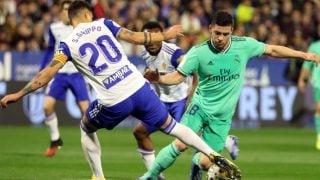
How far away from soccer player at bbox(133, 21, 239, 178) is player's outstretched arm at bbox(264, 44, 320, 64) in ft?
4.22

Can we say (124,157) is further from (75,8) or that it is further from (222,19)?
(222,19)

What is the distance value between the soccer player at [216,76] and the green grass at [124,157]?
1.64 m

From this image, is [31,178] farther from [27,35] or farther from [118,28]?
[27,35]

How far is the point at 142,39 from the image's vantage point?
10656 millimetres

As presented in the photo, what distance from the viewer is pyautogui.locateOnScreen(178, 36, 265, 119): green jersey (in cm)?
1125

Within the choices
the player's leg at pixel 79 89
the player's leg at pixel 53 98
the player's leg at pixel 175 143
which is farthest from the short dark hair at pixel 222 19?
the player's leg at pixel 53 98

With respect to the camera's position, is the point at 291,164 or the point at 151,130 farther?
the point at 291,164

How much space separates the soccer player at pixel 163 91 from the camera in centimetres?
1286

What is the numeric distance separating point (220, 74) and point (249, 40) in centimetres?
59

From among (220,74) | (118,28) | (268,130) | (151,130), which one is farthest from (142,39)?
(268,130)

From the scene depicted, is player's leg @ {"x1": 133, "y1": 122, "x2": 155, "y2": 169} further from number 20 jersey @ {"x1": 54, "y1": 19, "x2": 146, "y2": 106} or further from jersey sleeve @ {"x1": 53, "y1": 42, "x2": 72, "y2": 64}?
jersey sleeve @ {"x1": 53, "y1": 42, "x2": 72, "y2": 64}

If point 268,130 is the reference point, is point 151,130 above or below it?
above

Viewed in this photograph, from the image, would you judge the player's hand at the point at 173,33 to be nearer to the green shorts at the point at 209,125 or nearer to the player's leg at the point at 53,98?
the green shorts at the point at 209,125

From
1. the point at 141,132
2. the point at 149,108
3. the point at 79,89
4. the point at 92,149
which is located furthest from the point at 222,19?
the point at 79,89
